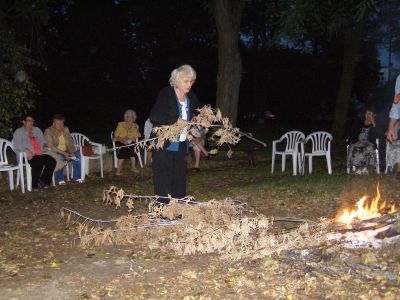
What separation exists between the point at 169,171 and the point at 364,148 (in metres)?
5.27

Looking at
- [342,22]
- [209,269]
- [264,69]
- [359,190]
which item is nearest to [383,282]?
[209,269]

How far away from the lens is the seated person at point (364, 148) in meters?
10.1

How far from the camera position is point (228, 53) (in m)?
14.2

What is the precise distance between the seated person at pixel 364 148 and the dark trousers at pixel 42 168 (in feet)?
18.4

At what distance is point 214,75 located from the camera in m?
28.0

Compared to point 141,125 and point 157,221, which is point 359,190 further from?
point 141,125

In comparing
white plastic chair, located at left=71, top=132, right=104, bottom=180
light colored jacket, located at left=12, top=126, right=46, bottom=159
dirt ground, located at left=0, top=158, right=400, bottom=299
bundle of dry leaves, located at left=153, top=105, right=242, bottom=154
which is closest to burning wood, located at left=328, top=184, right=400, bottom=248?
dirt ground, located at left=0, top=158, right=400, bottom=299

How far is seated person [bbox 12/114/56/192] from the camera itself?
9.18 metres

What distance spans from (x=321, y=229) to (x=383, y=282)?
114cm

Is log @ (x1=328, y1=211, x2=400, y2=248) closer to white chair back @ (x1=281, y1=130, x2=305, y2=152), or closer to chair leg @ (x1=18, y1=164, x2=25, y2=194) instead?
chair leg @ (x1=18, y1=164, x2=25, y2=194)

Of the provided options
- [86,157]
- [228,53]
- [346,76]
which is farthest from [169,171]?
[346,76]

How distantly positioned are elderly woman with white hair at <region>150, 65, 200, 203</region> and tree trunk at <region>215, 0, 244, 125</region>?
800cm

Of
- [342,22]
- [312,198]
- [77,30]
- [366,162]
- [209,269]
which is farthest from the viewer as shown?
[77,30]

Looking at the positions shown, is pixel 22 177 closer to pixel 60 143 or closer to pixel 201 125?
pixel 60 143
